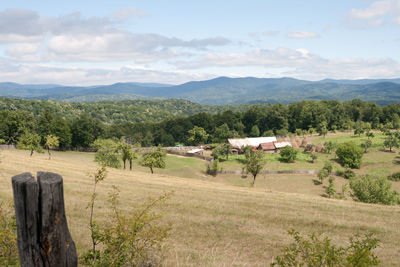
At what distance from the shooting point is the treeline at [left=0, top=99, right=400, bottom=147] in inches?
3280

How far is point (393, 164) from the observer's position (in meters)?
60.8

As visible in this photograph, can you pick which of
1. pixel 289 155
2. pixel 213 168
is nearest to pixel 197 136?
pixel 289 155

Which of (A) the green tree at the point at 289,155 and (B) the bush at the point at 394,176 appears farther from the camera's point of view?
(A) the green tree at the point at 289,155

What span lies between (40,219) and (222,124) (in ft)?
359

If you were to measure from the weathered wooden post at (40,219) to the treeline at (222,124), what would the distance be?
3229 inches

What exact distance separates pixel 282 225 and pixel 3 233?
13.9m

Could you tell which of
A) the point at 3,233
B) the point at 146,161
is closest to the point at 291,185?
the point at 146,161

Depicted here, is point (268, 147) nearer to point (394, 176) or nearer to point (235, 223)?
point (394, 176)

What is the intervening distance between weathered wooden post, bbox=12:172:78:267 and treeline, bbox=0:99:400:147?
269 feet

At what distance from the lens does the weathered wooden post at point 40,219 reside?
405 cm

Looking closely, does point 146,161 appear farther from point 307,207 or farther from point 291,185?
point 307,207

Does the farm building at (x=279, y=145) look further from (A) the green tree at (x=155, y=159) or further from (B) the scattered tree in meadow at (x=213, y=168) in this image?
(A) the green tree at (x=155, y=159)

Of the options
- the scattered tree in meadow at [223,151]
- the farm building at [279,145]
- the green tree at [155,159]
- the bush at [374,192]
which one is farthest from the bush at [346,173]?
the green tree at [155,159]

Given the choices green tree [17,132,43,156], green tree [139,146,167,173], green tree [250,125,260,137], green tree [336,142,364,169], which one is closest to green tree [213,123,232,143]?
green tree [250,125,260,137]
